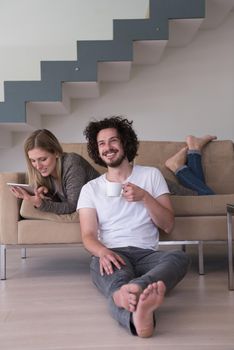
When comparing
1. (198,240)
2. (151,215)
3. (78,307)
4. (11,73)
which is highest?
(11,73)

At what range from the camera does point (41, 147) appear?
2404mm

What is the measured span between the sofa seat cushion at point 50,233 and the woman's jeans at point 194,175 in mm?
852

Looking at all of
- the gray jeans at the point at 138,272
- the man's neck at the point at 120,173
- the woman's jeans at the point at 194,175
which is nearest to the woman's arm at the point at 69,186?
the man's neck at the point at 120,173

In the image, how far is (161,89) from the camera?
450 centimetres

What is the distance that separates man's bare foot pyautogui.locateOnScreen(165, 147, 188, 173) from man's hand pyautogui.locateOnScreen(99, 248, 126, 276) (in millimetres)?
1339

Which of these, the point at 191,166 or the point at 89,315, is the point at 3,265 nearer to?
the point at 89,315

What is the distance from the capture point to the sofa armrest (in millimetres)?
2533

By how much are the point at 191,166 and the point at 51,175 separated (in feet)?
3.42

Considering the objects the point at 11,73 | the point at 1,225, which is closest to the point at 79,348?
the point at 1,225

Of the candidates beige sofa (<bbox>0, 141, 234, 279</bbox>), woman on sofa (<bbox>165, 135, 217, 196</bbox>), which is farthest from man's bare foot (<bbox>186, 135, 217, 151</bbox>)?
beige sofa (<bbox>0, 141, 234, 279</bbox>)

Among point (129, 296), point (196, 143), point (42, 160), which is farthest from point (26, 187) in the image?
point (196, 143)

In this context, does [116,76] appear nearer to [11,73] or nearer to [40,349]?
[11,73]

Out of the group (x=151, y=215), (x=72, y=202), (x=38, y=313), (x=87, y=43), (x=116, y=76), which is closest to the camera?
(x=38, y=313)

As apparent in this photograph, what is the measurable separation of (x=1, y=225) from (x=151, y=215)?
937 mm
